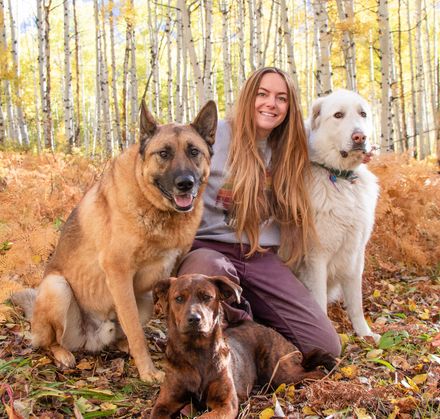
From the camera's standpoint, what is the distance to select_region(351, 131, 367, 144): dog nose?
3779 millimetres

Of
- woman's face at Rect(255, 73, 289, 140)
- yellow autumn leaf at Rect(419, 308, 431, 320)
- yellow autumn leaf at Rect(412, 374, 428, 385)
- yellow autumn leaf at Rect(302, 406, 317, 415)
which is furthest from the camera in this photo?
yellow autumn leaf at Rect(419, 308, 431, 320)

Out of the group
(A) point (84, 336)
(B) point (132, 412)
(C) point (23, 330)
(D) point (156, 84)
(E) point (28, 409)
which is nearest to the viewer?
(E) point (28, 409)

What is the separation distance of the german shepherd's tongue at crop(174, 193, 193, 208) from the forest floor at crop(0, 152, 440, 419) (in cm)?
122

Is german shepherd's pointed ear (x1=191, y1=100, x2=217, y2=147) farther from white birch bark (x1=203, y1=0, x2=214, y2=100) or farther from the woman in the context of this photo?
white birch bark (x1=203, y1=0, x2=214, y2=100)

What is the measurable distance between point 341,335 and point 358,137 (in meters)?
1.62

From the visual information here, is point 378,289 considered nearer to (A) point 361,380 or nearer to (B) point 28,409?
(A) point 361,380

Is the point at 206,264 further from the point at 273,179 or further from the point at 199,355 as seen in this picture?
the point at 273,179

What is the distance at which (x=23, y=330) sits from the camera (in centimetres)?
396

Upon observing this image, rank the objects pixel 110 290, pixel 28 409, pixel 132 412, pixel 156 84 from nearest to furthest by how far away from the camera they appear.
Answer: pixel 28 409
pixel 132 412
pixel 110 290
pixel 156 84

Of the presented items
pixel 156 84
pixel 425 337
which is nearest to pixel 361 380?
pixel 425 337

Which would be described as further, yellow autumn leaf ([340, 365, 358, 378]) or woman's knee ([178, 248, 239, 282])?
woman's knee ([178, 248, 239, 282])

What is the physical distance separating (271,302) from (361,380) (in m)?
0.96

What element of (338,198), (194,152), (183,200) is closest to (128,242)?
(183,200)

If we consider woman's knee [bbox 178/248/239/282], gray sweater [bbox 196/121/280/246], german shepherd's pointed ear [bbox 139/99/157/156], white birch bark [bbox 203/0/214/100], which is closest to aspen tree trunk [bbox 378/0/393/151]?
white birch bark [bbox 203/0/214/100]
